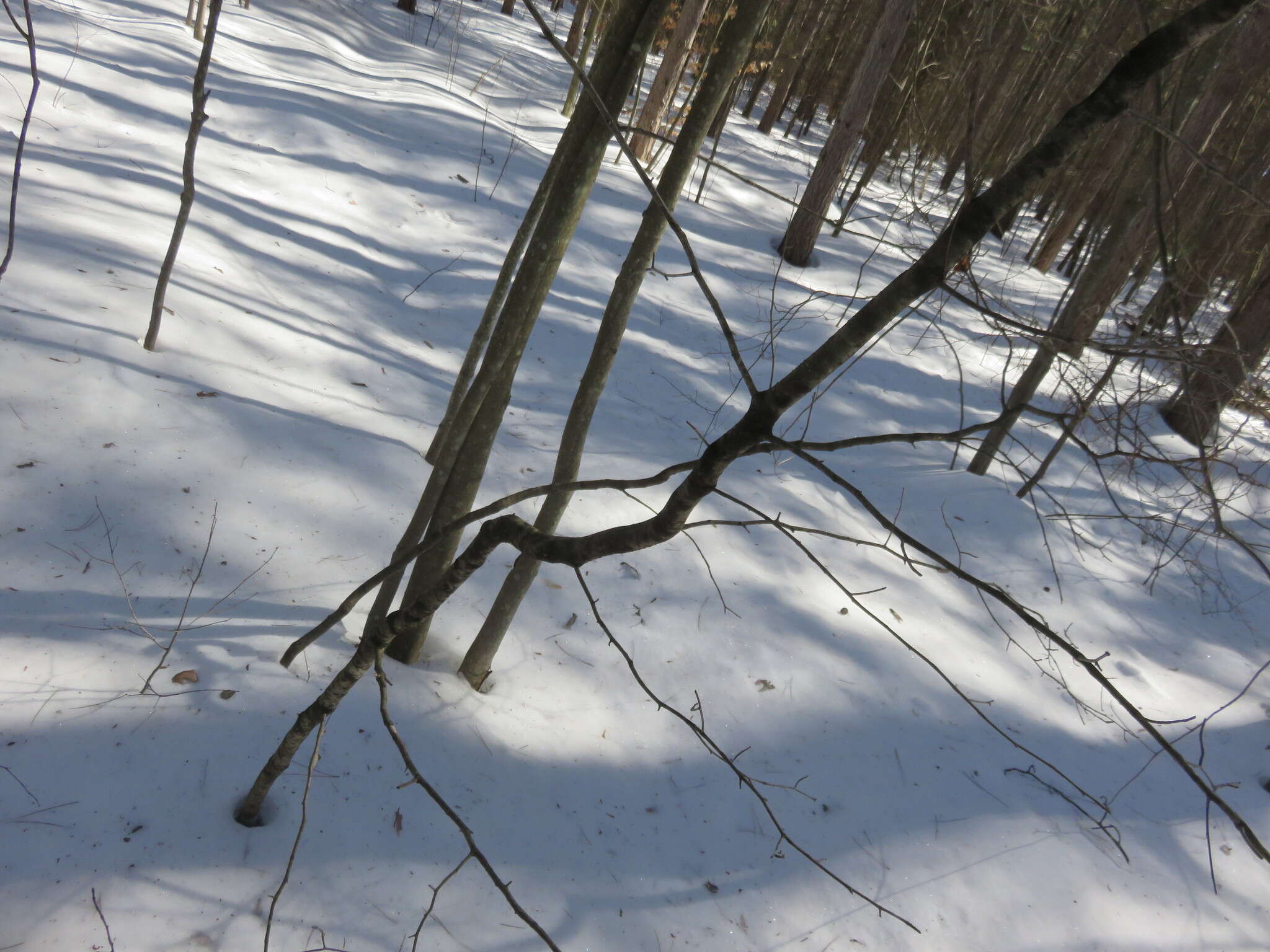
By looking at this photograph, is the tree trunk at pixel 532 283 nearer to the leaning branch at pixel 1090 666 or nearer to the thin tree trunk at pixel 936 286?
the thin tree trunk at pixel 936 286

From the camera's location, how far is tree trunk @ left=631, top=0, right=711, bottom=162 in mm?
7328

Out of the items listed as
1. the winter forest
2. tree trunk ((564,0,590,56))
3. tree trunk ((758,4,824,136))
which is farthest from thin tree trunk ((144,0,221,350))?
tree trunk ((758,4,824,136))

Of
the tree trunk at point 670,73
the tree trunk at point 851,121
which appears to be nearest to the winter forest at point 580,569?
the tree trunk at point 851,121

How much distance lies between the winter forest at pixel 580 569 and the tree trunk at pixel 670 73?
110 inches

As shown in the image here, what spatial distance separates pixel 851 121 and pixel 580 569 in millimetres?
6865

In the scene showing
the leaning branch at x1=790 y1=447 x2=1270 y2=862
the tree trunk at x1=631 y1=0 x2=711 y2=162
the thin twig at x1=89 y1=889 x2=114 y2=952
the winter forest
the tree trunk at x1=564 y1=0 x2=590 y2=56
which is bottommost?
the thin twig at x1=89 y1=889 x2=114 y2=952

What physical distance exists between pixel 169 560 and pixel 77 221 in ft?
7.48

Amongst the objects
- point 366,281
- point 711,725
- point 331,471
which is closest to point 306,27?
point 366,281

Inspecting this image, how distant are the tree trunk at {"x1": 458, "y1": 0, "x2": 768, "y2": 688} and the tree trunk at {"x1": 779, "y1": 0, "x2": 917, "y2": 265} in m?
5.16

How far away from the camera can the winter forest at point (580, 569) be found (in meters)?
1.45

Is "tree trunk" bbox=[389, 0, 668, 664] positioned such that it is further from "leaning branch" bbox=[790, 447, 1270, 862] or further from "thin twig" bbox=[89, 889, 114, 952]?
"leaning branch" bbox=[790, 447, 1270, 862]

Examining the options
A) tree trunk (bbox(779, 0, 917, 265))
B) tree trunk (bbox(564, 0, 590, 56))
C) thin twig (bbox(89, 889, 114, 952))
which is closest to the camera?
thin twig (bbox(89, 889, 114, 952))

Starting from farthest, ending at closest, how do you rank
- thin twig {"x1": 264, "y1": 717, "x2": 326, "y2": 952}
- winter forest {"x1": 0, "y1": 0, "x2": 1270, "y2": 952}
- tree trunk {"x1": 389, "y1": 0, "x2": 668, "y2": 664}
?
tree trunk {"x1": 389, "y1": 0, "x2": 668, "y2": 664}, winter forest {"x1": 0, "y1": 0, "x2": 1270, "y2": 952}, thin twig {"x1": 264, "y1": 717, "x2": 326, "y2": 952}

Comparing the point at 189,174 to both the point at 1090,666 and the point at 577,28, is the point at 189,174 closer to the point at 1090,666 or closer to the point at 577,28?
the point at 1090,666
